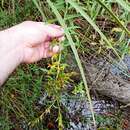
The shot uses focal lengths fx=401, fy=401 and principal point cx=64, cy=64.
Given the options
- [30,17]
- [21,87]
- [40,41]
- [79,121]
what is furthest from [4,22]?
[79,121]

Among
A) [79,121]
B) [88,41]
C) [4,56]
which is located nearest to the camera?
[4,56]

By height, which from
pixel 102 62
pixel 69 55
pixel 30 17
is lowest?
pixel 102 62

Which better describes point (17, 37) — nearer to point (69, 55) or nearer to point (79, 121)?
point (69, 55)

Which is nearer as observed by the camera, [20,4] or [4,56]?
[4,56]

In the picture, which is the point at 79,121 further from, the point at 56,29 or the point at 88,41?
the point at 56,29

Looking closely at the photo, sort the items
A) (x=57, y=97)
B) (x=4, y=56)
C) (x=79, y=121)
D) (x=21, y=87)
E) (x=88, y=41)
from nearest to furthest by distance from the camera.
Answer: (x=4, y=56), (x=57, y=97), (x=21, y=87), (x=88, y=41), (x=79, y=121)

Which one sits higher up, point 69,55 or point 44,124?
point 69,55

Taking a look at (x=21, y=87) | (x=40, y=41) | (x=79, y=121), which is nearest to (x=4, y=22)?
(x=21, y=87)
